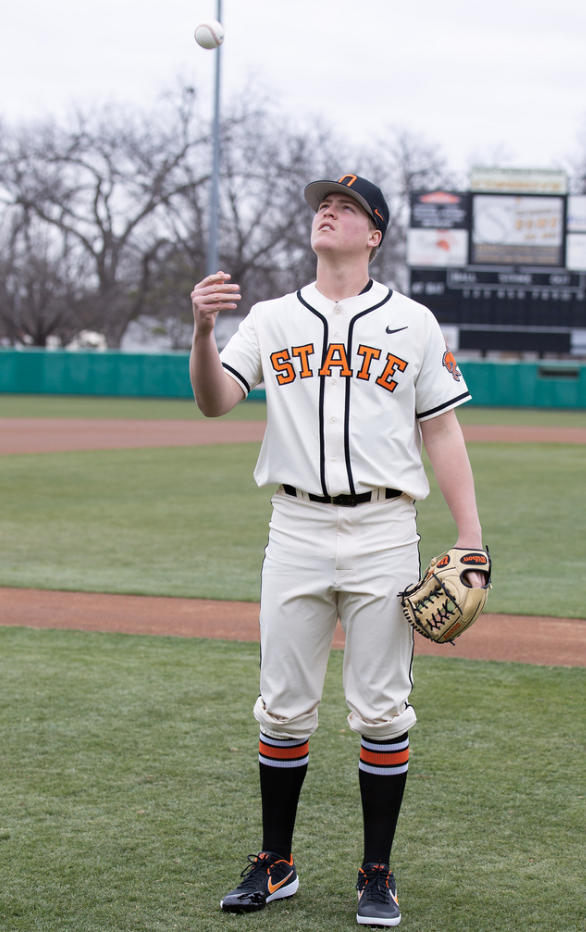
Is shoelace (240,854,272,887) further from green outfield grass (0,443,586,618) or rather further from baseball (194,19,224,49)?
baseball (194,19,224,49)

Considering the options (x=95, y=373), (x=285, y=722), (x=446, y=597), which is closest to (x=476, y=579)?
(x=446, y=597)

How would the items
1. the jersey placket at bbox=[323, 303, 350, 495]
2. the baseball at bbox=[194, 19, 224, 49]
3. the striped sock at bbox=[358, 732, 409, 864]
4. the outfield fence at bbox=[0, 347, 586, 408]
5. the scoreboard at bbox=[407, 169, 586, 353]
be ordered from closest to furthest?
the jersey placket at bbox=[323, 303, 350, 495], the striped sock at bbox=[358, 732, 409, 864], the baseball at bbox=[194, 19, 224, 49], the scoreboard at bbox=[407, 169, 586, 353], the outfield fence at bbox=[0, 347, 586, 408]

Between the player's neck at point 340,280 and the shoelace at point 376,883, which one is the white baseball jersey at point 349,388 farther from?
the shoelace at point 376,883

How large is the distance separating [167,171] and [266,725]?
1695 inches

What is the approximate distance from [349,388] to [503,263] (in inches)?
1010

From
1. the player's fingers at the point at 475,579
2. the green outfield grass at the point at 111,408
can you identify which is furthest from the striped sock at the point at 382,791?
the green outfield grass at the point at 111,408

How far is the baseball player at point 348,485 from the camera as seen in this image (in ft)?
8.20

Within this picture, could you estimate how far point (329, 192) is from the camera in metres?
2.58

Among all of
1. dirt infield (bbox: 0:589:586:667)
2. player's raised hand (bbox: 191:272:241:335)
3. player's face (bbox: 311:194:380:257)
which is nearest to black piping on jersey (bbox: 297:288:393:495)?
player's face (bbox: 311:194:380:257)

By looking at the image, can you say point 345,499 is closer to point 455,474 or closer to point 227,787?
point 455,474

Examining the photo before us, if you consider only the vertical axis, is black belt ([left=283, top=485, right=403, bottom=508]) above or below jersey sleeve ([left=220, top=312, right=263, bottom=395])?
below

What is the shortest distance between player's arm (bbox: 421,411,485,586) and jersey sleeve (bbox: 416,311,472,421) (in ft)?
0.11

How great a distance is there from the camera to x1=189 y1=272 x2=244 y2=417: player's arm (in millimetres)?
2389

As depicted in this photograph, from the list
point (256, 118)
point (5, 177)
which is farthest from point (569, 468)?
point (5, 177)
